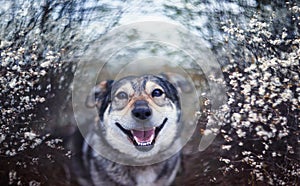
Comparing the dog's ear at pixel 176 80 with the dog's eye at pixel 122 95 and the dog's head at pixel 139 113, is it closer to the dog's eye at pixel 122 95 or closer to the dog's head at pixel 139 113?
the dog's head at pixel 139 113

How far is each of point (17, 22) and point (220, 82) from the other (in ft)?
6.53

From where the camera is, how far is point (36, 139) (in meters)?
4.35

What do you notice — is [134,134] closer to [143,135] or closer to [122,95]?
[143,135]

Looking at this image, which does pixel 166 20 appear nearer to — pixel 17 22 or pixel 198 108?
pixel 198 108

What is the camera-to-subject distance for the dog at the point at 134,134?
367cm

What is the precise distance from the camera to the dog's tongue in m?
3.69

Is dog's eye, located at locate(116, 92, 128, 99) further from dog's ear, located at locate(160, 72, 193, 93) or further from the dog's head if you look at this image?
dog's ear, located at locate(160, 72, 193, 93)

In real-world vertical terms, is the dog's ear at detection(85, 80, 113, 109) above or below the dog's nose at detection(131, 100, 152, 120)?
above

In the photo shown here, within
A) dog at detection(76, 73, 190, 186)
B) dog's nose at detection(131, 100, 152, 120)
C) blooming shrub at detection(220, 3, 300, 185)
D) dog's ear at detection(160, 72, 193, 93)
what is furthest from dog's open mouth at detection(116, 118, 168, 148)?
blooming shrub at detection(220, 3, 300, 185)

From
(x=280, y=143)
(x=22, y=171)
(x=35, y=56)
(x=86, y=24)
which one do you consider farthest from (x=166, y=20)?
(x=22, y=171)

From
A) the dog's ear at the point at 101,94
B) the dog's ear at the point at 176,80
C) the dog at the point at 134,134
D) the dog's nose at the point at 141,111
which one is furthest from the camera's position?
the dog's ear at the point at 176,80

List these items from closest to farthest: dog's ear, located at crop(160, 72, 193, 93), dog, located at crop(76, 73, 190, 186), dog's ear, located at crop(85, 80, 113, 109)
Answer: dog, located at crop(76, 73, 190, 186)
dog's ear, located at crop(85, 80, 113, 109)
dog's ear, located at crop(160, 72, 193, 93)

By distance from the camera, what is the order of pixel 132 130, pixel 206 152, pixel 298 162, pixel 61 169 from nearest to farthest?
pixel 132 130 < pixel 298 162 < pixel 61 169 < pixel 206 152

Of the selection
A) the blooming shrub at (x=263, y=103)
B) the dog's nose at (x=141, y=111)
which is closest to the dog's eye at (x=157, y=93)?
the dog's nose at (x=141, y=111)
